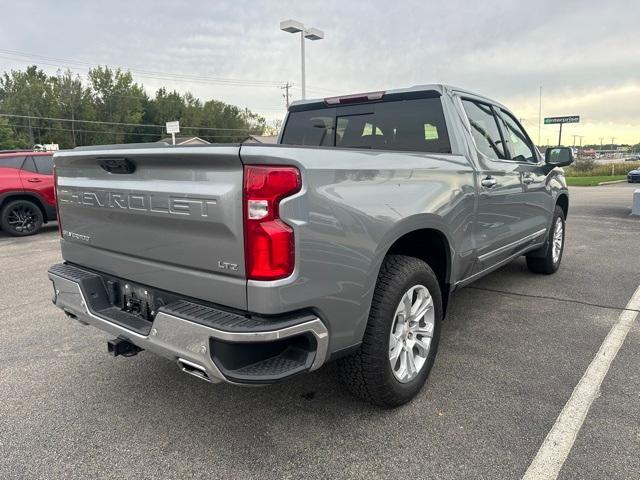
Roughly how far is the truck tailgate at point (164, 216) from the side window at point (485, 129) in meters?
2.32

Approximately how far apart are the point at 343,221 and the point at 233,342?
72 centimetres

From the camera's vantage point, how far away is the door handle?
3506mm

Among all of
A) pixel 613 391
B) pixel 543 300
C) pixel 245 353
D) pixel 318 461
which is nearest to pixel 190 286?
pixel 245 353

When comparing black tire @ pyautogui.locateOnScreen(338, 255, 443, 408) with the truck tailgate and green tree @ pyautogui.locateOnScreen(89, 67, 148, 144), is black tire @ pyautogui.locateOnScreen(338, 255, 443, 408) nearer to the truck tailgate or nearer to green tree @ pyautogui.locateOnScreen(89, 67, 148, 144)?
the truck tailgate

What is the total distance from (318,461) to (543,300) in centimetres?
331

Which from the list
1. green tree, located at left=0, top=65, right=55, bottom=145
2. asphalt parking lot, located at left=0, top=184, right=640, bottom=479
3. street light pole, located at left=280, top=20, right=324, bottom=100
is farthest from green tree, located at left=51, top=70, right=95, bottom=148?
asphalt parking lot, located at left=0, top=184, right=640, bottom=479

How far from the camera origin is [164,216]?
226cm

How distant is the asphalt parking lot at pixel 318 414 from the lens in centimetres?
230

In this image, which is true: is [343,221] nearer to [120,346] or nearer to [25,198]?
[120,346]

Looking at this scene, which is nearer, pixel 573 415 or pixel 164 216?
pixel 164 216

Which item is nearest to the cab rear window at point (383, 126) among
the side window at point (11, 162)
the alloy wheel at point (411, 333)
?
the alloy wheel at point (411, 333)

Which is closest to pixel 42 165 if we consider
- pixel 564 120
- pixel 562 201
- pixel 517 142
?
pixel 517 142

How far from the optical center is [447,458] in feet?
7.64

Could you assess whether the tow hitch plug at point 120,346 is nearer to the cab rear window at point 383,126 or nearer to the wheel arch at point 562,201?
the cab rear window at point 383,126
